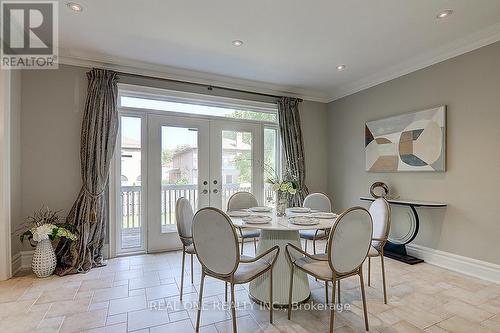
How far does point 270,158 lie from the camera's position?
16.2ft

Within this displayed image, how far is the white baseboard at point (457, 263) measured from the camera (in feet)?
9.61

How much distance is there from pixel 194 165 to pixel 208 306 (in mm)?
2335

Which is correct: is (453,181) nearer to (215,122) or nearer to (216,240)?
(216,240)

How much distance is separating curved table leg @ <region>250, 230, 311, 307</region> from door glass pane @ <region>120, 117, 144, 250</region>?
7.61ft

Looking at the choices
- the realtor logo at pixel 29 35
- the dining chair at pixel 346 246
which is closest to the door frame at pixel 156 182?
the realtor logo at pixel 29 35

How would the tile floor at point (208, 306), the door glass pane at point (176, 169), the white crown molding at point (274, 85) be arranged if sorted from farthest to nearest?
1. the door glass pane at point (176, 169)
2. the white crown molding at point (274, 85)
3. the tile floor at point (208, 306)

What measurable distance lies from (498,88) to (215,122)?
12.0 ft

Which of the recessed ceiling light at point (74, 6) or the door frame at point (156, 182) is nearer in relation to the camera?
the recessed ceiling light at point (74, 6)

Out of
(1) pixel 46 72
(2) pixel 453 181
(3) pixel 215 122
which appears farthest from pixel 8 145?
(2) pixel 453 181

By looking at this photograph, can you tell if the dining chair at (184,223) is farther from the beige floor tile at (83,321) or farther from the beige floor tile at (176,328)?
the beige floor tile at (83,321)

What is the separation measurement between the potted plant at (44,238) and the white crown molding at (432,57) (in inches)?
191

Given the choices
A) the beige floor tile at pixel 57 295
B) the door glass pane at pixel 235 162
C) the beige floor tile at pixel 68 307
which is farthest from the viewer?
the door glass pane at pixel 235 162

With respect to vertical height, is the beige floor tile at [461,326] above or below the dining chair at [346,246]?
below

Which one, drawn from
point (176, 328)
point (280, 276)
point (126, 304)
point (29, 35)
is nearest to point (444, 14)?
point (280, 276)
